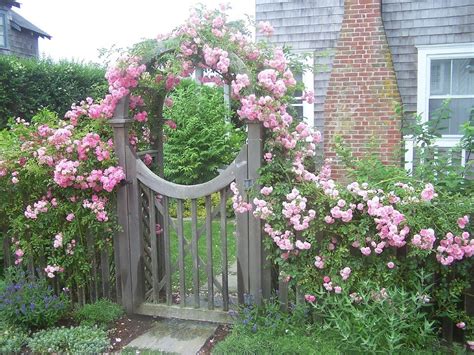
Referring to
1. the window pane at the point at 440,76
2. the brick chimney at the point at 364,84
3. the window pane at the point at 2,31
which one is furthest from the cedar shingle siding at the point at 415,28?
the window pane at the point at 2,31

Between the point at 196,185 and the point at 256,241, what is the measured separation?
61cm

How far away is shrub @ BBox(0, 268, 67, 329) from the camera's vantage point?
3.61 m

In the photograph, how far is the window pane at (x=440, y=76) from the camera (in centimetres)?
763

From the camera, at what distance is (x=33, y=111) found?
1058 centimetres

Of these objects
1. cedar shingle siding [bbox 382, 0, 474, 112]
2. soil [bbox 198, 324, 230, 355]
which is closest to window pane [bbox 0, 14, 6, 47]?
cedar shingle siding [bbox 382, 0, 474, 112]

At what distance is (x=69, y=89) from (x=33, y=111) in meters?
1.07

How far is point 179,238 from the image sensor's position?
3836mm

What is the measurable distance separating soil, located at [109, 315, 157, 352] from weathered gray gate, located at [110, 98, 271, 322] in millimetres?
70

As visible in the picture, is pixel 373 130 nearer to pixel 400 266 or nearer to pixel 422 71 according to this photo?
pixel 422 71

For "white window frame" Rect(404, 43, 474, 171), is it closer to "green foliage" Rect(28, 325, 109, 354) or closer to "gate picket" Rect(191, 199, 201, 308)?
"gate picket" Rect(191, 199, 201, 308)

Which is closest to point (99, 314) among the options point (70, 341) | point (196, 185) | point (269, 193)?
point (70, 341)

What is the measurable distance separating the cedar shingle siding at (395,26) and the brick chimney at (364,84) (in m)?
0.18

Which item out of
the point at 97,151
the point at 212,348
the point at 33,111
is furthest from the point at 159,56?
the point at 33,111

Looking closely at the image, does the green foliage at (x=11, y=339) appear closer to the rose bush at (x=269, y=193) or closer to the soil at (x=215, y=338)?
the rose bush at (x=269, y=193)
